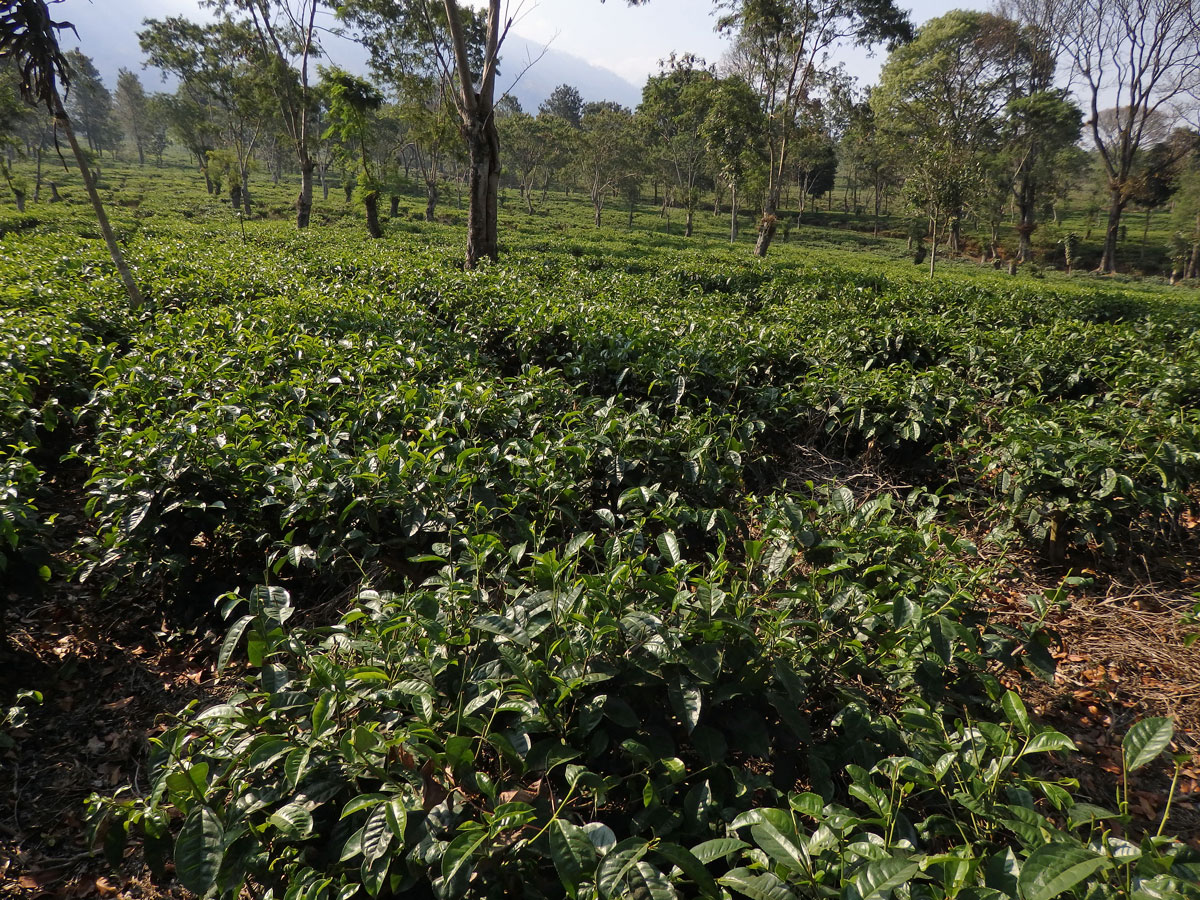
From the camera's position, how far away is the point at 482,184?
11.9 m

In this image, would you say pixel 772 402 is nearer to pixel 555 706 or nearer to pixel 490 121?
pixel 555 706

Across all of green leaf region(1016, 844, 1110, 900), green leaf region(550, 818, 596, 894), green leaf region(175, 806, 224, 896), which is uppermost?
green leaf region(1016, 844, 1110, 900)

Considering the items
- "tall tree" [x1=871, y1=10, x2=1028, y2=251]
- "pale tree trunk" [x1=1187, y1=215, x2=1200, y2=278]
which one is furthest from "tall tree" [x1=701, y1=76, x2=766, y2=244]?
"pale tree trunk" [x1=1187, y1=215, x2=1200, y2=278]

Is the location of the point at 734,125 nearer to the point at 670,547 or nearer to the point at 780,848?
the point at 670,547

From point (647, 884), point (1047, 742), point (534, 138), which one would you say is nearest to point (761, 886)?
point (647, 884)

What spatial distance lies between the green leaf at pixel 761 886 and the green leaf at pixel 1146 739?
0.89 meters

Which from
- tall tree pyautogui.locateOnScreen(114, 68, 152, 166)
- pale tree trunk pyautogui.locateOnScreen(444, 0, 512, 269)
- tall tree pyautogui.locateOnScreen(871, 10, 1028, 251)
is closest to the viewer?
pale tree trunk pyautogui.locateOnScreen(444, 0, 512, 269)

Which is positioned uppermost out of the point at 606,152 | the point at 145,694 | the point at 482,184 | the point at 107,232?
the point at 606,152

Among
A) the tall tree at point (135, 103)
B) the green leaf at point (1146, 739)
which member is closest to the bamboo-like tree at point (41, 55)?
the green leaf at point (1146, 739)

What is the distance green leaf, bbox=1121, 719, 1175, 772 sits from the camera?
55.6 inches

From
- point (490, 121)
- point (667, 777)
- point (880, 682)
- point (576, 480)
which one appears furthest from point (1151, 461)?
point (490, 121)

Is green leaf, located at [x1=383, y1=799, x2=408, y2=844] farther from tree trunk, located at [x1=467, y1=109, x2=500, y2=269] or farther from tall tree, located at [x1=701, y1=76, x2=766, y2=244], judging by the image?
tall tree, located at [x1=701, y1=76, x2=766, y2=244]

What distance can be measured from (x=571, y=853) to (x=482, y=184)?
1250 centimetres

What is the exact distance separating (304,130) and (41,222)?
29.1ft
